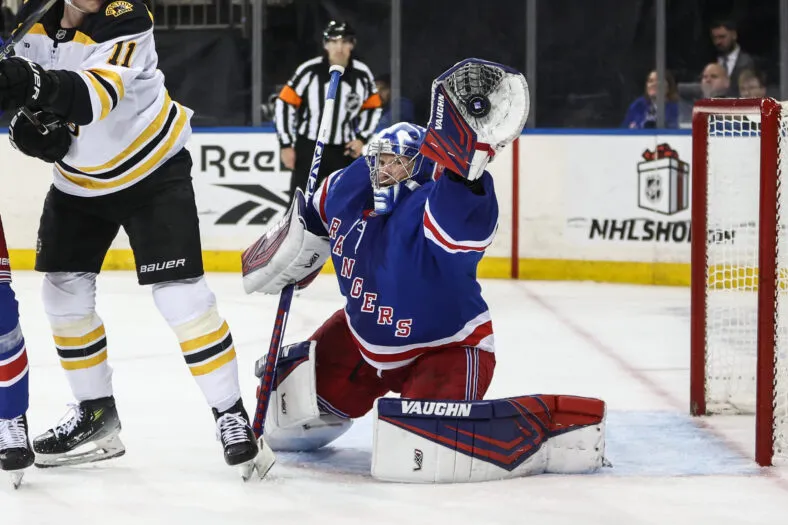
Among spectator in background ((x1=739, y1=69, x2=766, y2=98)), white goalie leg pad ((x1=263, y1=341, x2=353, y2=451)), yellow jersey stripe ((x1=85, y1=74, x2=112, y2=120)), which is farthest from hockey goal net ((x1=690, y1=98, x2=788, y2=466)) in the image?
spectator in background ((x1=739, y1=69, x2=766, y2=98))

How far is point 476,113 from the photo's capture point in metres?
2.25

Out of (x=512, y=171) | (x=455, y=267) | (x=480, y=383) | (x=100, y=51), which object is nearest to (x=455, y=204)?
(x=455, y=267)

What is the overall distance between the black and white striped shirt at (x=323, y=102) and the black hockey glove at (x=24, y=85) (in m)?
3.59

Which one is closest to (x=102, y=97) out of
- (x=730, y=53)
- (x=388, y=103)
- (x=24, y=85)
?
(x=24, y=85)

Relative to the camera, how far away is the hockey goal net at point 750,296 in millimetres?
2783

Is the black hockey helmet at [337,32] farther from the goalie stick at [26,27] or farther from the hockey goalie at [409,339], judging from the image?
the goalie stick at [26,27]

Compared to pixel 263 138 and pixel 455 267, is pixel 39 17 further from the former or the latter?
pixel 263 138

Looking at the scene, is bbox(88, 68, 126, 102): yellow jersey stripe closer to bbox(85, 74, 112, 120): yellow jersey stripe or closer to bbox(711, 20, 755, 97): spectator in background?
bbox(85, 74, 112, 120): yellow jersey stripe

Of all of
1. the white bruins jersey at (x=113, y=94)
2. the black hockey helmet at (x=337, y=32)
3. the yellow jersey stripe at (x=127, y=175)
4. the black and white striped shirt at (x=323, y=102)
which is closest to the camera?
the white bruins jersey at (x=113, y=94)

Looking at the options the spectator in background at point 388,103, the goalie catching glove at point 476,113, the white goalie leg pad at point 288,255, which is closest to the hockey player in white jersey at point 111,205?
the white goalie leg pad at point 288,255

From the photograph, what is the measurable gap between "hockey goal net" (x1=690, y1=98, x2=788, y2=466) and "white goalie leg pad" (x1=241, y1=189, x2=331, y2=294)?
91cm

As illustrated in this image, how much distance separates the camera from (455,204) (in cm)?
237

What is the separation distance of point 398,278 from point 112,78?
2.16ft

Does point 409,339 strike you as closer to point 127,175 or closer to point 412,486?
point 412,486
